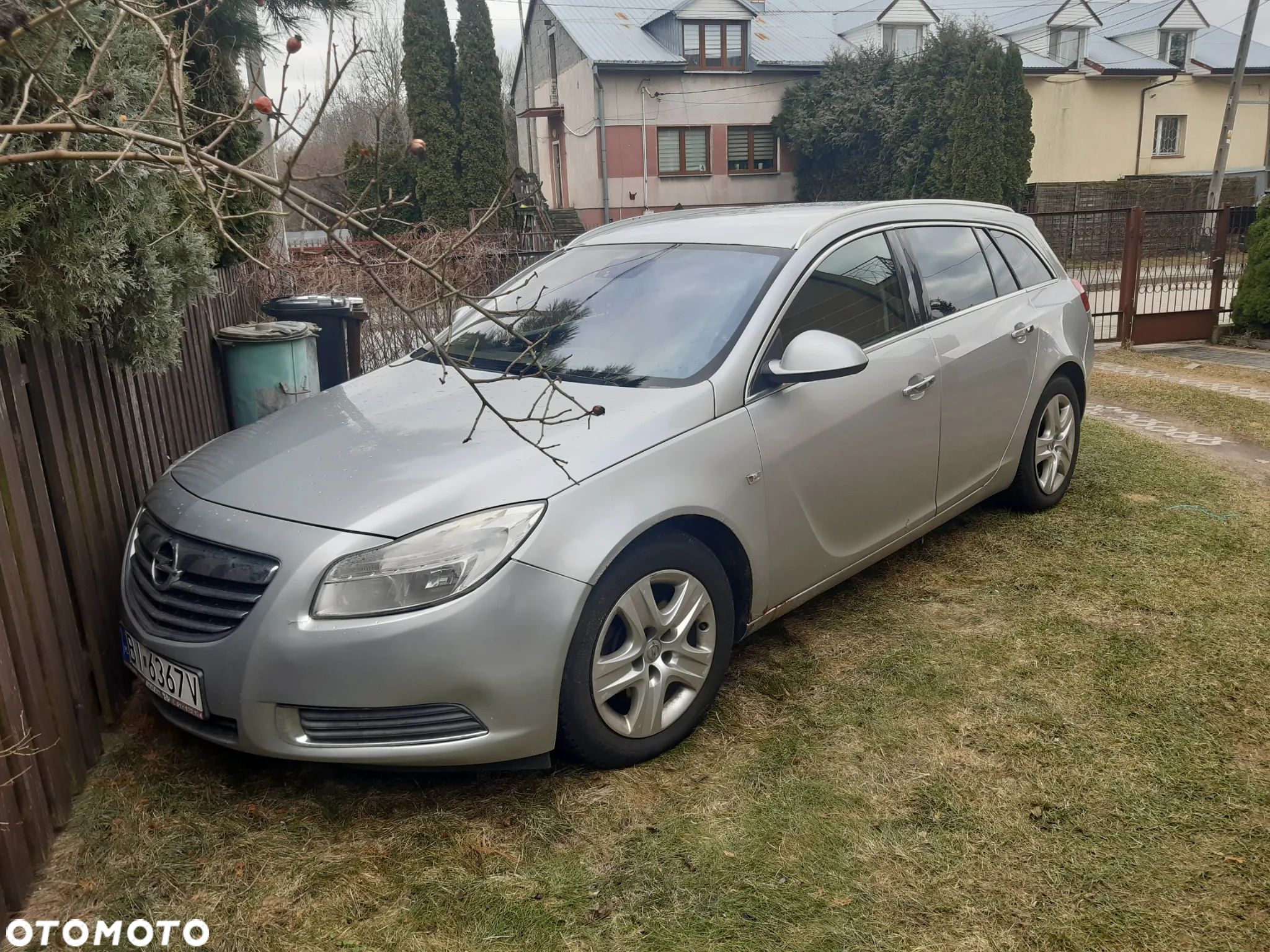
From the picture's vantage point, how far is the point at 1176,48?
36812mm

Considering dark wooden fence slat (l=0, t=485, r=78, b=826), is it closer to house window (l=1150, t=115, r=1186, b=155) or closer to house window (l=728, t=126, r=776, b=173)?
house window (l=728, t=126, r=776, b=173)

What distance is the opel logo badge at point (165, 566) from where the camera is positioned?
2.87m

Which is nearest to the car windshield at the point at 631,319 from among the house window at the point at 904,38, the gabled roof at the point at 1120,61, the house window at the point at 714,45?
the house window at the point at 714,45

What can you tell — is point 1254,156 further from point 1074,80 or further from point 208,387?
point 208,387

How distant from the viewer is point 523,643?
2.64 meters

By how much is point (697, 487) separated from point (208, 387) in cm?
376

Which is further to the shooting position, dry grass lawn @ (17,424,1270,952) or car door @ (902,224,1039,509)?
car door @ (902,224,1039,509)

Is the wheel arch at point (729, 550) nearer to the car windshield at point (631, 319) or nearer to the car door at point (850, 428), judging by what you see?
the car door at point (850, 428)

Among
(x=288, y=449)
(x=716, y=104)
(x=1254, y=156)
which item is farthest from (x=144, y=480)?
(x=1254, y=156)

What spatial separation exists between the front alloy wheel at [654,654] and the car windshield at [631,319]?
73 centimetres

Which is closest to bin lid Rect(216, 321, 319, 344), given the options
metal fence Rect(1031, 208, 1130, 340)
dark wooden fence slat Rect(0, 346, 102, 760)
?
dark wooden fence slat Rect(0, 346, 102, 760)

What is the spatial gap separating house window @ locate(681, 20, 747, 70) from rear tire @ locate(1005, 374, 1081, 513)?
28.7 meters

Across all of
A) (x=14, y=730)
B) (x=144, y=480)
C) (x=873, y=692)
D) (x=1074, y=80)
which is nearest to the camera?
(x=14, y=730)

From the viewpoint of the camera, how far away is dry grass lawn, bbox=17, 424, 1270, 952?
238 centimetres
